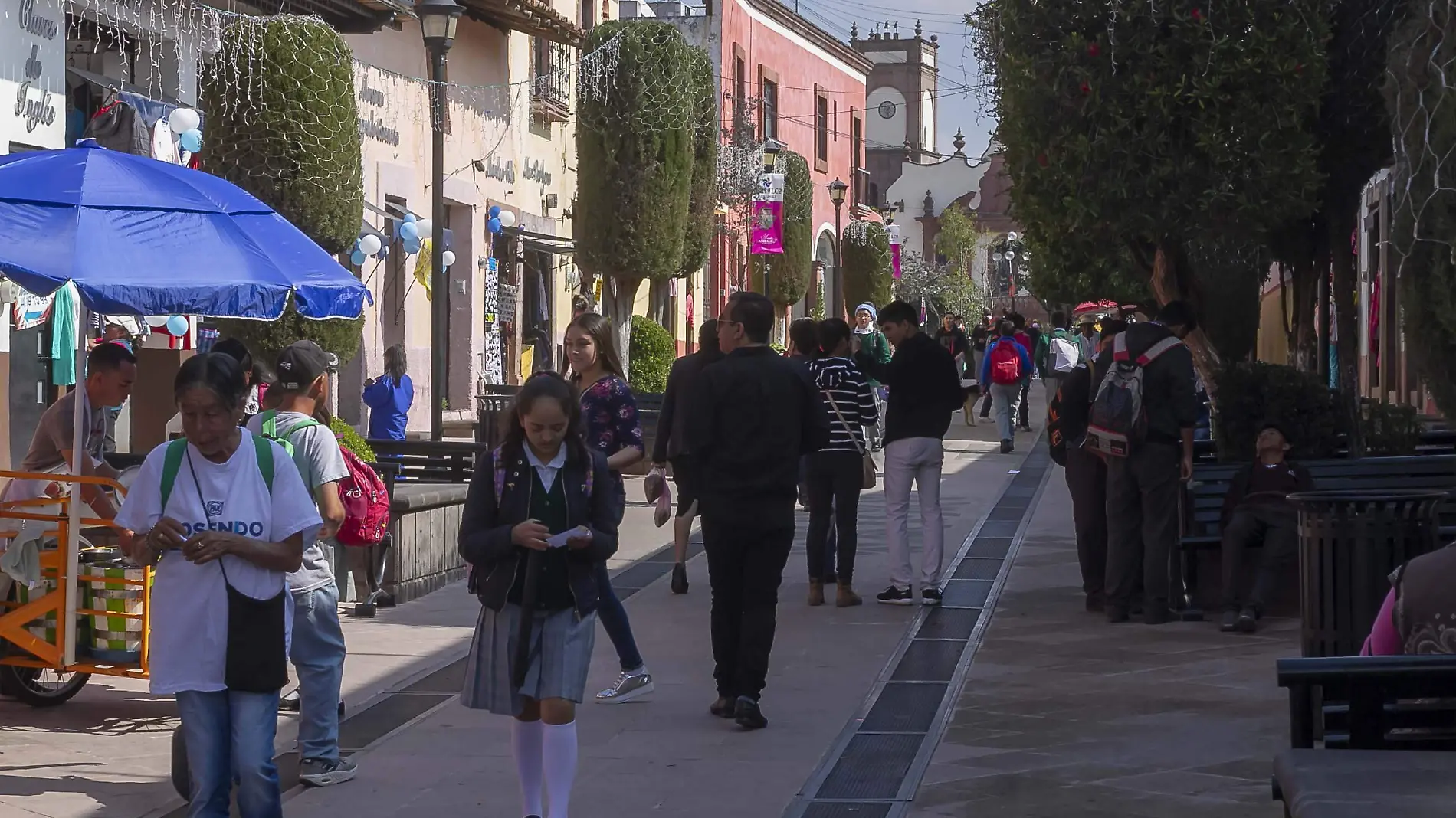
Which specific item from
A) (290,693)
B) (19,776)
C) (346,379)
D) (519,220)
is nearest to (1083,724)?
(290,693)

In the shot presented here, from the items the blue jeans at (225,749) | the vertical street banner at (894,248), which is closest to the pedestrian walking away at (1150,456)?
the blue jeans at (225,749)

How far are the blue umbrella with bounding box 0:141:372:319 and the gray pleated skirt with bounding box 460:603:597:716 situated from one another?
2294 millimetres

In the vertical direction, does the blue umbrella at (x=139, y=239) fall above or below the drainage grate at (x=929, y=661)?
above

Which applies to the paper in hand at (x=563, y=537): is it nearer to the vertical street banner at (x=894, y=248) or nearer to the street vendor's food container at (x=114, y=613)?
the street vendor's food container at (x=114, y=613)

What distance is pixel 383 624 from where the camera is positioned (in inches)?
422

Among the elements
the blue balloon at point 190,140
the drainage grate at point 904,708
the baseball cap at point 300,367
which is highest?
the blue balloon at point 190,140

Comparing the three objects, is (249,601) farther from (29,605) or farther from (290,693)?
(290,693)

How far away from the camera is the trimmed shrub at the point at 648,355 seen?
2395cm

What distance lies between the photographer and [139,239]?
291 inches

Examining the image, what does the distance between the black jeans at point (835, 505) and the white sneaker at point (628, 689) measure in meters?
2.90

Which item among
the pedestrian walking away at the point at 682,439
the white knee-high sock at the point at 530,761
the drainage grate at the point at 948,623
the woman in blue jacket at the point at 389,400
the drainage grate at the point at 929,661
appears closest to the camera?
the white knee-high sock at the point at 530,761

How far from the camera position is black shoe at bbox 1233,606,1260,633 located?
33.6 ft

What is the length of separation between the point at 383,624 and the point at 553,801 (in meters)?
5.12

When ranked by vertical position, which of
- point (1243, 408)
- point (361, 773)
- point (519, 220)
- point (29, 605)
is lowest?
point (361, 773)
